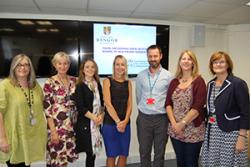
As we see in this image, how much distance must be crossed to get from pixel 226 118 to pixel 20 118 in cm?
181

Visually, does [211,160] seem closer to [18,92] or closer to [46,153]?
[46,153]

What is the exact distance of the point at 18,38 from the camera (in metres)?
3.36

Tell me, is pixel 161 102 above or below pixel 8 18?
below

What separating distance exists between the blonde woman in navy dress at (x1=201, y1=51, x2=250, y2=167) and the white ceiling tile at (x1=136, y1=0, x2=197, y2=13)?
0.99 metres

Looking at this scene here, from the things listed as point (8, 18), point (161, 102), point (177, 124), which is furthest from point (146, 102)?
point (8, 18)

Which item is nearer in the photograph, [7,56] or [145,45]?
[7,56]

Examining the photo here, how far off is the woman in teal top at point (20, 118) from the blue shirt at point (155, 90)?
42.7 inches

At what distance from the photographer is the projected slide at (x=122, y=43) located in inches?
146

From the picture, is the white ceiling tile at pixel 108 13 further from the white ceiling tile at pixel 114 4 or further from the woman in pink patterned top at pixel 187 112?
the woman in pink patterned top at pixel 187 112

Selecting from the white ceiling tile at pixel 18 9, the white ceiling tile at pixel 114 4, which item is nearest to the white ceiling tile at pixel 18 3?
the white ceiling tile at pixel 18 9

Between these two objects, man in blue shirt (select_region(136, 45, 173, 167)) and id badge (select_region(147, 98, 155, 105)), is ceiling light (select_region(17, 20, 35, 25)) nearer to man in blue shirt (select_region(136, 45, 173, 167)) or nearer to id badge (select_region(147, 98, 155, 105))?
man in blue shirt (select_region(136, 45, 173, 167))

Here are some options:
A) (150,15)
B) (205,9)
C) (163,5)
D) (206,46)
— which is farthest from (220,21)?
(163,5)

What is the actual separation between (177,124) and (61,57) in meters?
1.31

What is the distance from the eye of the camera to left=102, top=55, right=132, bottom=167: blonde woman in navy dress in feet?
8.85
